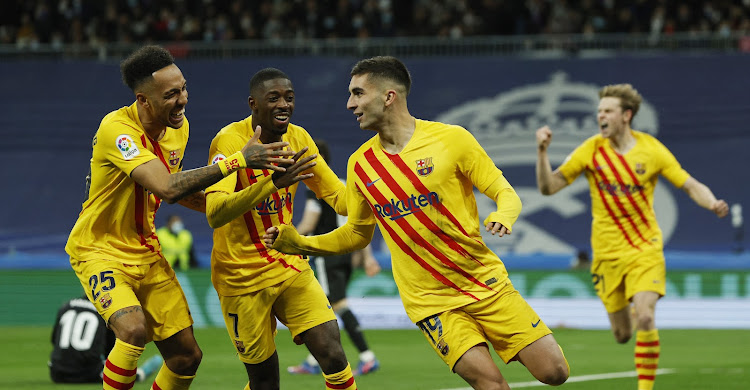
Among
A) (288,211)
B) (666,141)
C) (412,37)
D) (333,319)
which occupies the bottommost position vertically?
(666,141)

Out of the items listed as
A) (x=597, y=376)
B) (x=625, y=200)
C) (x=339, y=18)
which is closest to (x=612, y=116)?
(x=625, y=200)

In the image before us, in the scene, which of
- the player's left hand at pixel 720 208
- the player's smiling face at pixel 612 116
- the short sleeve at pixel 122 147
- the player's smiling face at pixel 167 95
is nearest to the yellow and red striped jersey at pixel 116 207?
the short sleeve at pixel 122 147

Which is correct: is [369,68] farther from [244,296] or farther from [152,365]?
[152,365]

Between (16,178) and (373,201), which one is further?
(16,178)

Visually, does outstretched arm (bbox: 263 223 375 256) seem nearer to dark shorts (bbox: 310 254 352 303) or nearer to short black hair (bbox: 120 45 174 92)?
short black hair (bbox: 120 45 174 92)

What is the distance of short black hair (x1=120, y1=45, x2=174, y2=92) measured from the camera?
259 inches

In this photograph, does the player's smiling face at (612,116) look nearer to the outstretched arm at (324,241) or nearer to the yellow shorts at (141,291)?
the outstretched arm at (324,241)

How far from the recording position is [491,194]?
6059 mm

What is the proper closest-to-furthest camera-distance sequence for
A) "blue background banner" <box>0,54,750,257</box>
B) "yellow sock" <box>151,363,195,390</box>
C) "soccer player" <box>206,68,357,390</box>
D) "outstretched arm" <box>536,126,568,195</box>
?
"soccer player" <box>206,68,357,390</box> → "yellow sock" <box>151,363,195,390</box> → "outstretched arm" <box>536,126,568,195</box> → "blue background banner" <box>0,54,750,257</box>

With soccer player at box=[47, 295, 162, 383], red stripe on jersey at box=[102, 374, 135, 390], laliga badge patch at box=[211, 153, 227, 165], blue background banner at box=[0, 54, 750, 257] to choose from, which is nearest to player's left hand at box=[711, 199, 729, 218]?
laliga badge patch at box=[211, 153, 227, 165]

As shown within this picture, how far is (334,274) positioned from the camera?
37.2ft

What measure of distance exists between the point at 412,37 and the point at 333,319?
15.3 meters

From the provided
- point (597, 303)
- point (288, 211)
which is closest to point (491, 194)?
point (288, 211)

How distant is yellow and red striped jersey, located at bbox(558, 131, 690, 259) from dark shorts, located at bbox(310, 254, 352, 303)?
292cm
